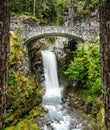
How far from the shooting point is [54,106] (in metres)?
19.3

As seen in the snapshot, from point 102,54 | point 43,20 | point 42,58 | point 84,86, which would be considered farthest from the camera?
point 43,20

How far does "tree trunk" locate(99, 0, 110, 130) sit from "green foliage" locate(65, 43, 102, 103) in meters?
13.4

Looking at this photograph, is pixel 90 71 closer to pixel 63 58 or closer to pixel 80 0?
pixel 63 58

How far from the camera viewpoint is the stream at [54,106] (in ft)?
52.2

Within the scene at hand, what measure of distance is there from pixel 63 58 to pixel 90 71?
964 cm

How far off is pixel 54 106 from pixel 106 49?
16.1 metres

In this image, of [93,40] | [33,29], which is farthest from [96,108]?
[33,29]

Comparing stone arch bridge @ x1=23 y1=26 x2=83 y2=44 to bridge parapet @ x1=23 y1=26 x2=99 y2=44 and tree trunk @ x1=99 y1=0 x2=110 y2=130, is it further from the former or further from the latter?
tree trunk @ x1=99 y1=0 x2=110 y2=130

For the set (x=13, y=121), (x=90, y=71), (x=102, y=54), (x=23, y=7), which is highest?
(x=23, y=7)

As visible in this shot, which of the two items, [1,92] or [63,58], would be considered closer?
[1,92]

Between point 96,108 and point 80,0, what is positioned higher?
point 80,0

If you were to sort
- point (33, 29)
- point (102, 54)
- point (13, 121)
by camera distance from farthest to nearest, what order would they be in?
point (33, 29) → point (13, 121) → point (102, 54)

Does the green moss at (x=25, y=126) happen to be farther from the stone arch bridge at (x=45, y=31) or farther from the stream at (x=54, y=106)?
the stone arch bridge at (x=45, y=31)

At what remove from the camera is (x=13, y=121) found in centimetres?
1511
